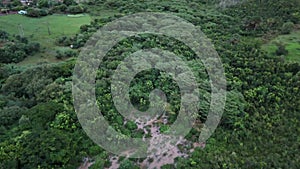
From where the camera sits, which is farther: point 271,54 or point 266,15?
point 266,15

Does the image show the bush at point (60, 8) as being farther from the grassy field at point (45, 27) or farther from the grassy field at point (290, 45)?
the grassy field at point (290, 45)

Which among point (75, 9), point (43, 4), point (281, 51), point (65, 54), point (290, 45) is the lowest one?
point (65, 54)

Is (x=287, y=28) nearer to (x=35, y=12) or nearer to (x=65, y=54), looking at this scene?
(x=65, y=54)

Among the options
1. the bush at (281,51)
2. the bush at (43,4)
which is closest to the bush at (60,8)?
the bush at (43,4)

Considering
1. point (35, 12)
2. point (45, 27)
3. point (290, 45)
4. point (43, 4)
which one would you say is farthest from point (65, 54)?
point (290, 45)

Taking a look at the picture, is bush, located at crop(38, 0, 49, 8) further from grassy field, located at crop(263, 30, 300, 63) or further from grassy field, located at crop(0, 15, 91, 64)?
grassy field, located at crop(263, 30, 300, 63)

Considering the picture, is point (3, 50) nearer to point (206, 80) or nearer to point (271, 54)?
point (206, 80)

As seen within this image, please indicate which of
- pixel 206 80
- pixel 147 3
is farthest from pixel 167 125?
pixel 147 3
